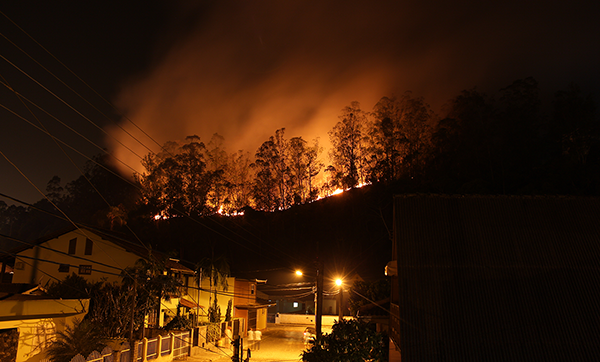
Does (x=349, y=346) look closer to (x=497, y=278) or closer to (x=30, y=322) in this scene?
(x=497, y=278)

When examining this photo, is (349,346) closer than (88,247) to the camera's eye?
Yes

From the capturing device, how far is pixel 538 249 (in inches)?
547

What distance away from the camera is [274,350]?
27375 mm

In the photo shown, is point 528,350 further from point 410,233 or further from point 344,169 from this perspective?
point 344,169

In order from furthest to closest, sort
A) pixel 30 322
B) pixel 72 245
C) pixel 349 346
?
pixel 72 245 → pixel 30 322 → pixel 349 346

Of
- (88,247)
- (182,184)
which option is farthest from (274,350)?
(182,184)

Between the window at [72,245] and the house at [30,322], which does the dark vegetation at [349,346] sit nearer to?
the house at [30,322]

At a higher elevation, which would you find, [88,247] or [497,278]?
[88,247]

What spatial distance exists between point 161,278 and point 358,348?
1402 centimetres

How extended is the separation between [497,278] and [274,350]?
18352 mm

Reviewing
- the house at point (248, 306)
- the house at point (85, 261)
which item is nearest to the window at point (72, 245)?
the house at point (85, 261)

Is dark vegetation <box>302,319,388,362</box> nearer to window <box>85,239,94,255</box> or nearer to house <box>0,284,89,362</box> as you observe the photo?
house <box>0,284,89,362</box>

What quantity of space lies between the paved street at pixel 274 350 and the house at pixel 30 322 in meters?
7.13

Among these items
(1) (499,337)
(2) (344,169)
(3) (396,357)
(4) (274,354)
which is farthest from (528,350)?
(2) (344,169)
